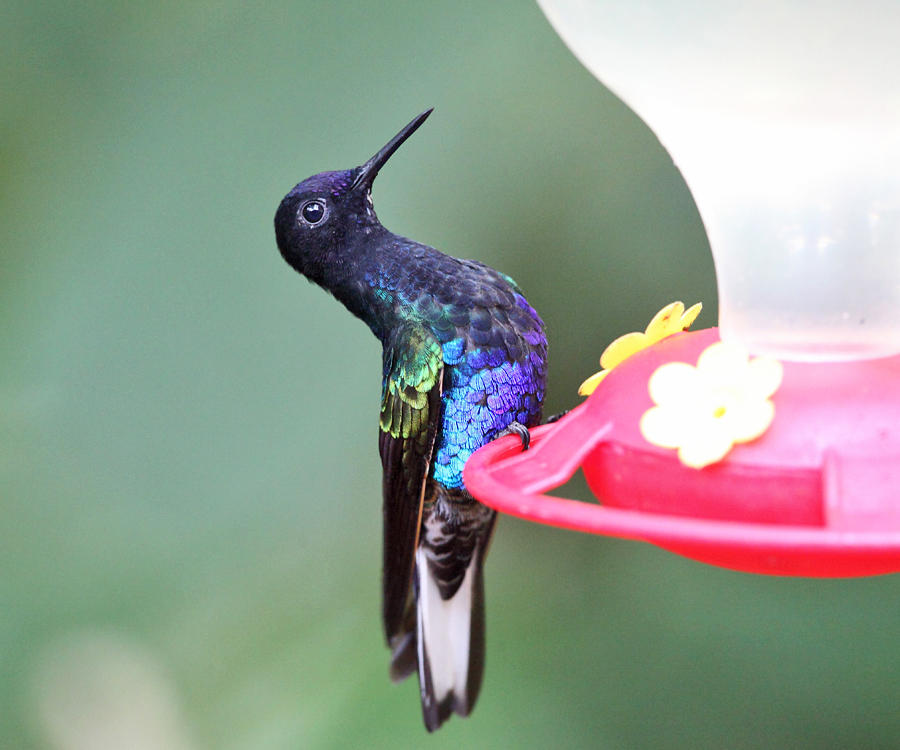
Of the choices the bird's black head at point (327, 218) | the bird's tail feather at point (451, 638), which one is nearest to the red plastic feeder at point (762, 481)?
the bird's black head at point (327, 218)

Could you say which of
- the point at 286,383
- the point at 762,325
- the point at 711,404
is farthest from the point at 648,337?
the point at 286,383

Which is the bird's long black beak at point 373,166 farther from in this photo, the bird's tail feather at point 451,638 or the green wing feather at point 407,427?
the bird's tail feather at point 451,638

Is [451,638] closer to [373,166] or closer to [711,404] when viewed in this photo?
[373,166]

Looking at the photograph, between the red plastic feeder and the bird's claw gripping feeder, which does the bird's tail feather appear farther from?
the red plastic feeder

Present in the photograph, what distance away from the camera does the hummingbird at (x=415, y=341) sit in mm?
2273

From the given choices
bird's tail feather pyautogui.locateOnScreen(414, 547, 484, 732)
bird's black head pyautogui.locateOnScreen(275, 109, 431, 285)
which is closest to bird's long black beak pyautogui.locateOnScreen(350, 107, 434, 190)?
bird's black head pyautogui.locateOnScreen(275, 109, 431, 285)

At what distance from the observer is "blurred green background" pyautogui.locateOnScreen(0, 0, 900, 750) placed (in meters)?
2.82

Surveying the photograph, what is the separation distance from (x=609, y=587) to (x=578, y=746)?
1.37 feet

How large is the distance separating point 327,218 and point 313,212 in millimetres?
35

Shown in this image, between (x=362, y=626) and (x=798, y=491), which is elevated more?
(x=798, y=491)

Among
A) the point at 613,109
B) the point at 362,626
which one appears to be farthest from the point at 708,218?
the point at 362,626

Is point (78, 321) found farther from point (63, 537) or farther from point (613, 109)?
point (613, 109)

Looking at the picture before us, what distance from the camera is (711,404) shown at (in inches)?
51.9

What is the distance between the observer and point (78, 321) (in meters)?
2.94
